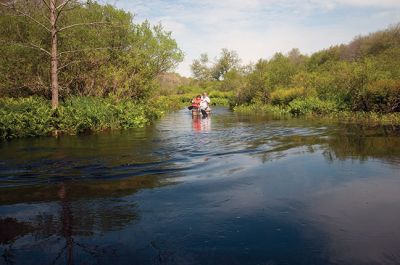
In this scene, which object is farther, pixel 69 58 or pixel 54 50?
pixel 69 58

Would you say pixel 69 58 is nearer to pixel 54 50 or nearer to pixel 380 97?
pixel 54 50

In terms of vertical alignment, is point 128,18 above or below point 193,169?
above

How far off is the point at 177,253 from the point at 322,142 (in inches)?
405

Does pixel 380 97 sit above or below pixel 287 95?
below

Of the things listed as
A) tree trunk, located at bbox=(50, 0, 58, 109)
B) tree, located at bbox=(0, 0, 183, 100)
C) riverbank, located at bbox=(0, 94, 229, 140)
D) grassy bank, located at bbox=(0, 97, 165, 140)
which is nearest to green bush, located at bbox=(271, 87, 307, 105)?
tree, located at bbox=(0, 0, 183, 100)

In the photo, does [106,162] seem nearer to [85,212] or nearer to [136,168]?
[136,168]

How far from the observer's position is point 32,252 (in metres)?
4.52

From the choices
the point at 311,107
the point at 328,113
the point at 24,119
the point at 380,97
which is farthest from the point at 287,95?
the point at 24,119

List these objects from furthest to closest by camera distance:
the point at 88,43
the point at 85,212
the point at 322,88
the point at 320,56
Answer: the point at 320,56 < the point at 322,88 < the point at 88,43 < the point at 85,212

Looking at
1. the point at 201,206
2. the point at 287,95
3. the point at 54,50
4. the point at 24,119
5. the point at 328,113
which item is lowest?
the point at 201,206

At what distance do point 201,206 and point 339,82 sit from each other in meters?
24.8

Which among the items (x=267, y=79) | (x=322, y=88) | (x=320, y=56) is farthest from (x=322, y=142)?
(x=320, y=56)

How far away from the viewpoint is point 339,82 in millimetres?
28188

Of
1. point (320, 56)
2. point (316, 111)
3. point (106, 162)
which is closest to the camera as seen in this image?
point (106, 162)
